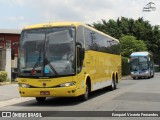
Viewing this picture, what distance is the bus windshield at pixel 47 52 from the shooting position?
16.7 m

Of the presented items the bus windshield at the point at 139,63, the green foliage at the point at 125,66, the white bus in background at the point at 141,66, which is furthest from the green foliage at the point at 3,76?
the green foliage at the point at 125,66

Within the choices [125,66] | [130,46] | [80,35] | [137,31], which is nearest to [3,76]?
[80,35]

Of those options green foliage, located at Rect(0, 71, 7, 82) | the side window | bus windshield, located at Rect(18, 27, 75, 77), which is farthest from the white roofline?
bus windshield, located at Rect(18, 27, 75, 77)

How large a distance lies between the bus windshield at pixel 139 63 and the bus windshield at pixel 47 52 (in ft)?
98.6

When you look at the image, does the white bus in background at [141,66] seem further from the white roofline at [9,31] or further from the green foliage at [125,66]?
the white roofline at [9,31]

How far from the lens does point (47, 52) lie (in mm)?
16938

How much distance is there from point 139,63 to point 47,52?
30.8 meters

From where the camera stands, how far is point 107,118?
493 inches

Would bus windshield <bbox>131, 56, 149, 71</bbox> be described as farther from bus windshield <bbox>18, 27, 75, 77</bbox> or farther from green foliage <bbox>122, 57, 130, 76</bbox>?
bus windshield <bbox>18, 27, 75, 77</bbox>

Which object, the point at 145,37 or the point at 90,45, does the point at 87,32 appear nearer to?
the point at 90,45

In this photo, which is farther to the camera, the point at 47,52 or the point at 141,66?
the point at 141,66

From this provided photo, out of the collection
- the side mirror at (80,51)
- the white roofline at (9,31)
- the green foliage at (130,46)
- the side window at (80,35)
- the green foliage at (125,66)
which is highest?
the white roofline at (9,31)

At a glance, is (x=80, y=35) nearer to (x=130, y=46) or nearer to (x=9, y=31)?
(x=9, y=31)

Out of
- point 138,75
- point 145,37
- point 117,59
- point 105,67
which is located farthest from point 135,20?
point 105,67
